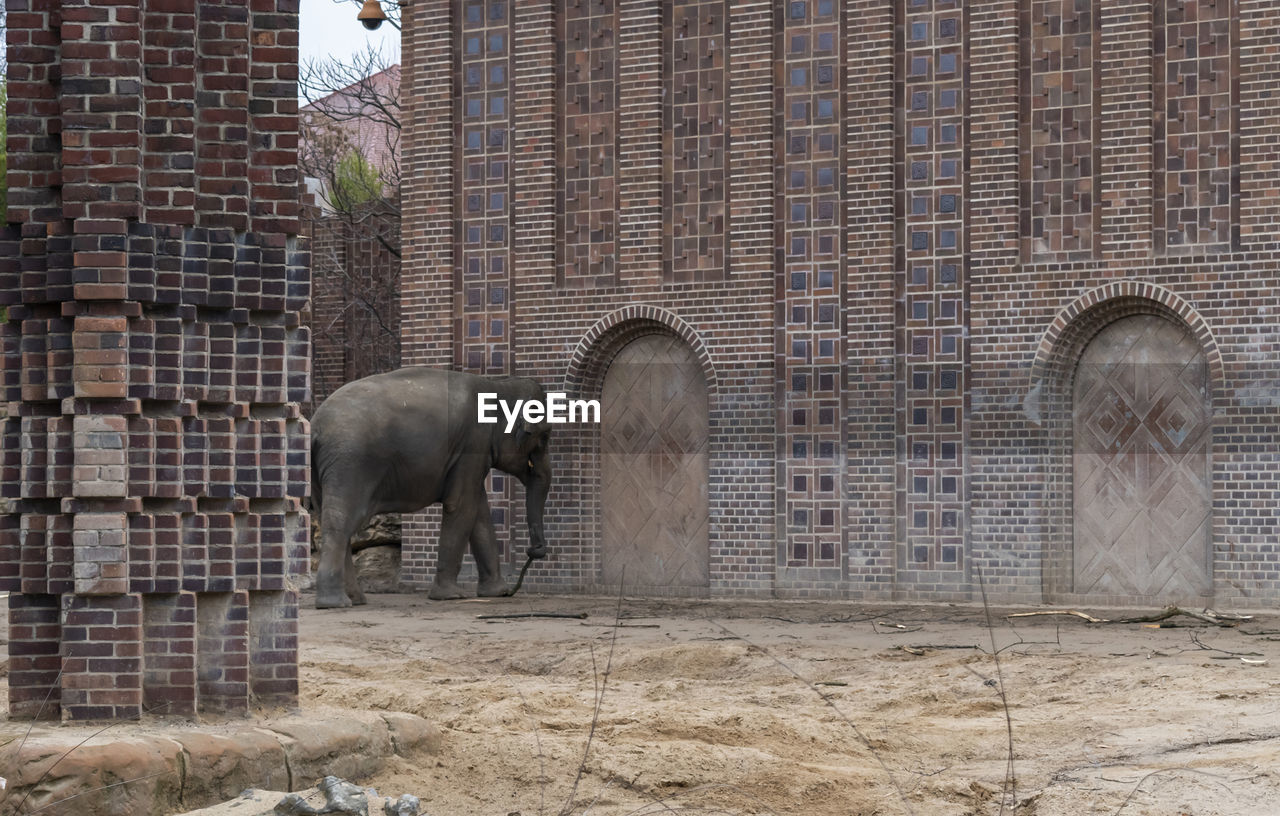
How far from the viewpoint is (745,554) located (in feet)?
60.5

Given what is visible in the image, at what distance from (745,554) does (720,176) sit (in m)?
4.10

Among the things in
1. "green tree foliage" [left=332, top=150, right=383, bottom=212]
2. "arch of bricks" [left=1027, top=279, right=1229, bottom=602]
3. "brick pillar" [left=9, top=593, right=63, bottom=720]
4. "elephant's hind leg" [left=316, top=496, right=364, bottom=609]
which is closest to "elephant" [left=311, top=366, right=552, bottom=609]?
"elephant's hind leg" [left=316, top=496, right=364, bottom=609]

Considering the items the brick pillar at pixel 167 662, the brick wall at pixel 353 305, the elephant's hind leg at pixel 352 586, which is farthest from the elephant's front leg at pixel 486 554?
the brick pillar at pixel 167 662

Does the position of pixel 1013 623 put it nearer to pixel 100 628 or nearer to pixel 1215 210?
pixel 1215 210

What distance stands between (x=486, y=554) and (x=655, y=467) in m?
2.10

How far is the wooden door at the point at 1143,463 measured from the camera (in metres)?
16.8

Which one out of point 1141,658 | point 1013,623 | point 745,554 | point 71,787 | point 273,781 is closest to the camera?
point 71,787

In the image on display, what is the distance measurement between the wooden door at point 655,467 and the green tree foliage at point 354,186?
9.25 meters

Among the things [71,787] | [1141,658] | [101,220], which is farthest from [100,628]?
[1141,658]

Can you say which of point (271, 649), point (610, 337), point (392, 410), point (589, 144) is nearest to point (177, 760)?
point (271, 649)

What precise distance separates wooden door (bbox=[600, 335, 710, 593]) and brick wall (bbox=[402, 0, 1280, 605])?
0.76 feet

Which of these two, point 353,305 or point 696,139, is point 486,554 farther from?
point 353,305

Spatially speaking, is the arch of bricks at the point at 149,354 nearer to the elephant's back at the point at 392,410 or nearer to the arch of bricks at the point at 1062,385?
the elephant's back at the point at 392,410

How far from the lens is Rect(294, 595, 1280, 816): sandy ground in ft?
26.6
